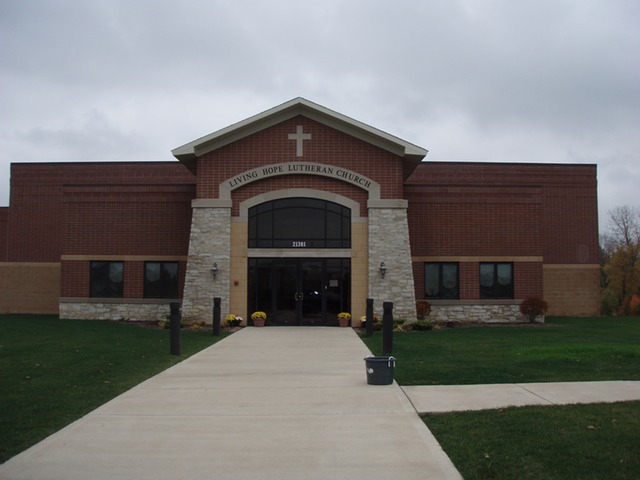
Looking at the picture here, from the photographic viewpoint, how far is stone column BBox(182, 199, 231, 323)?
84.7 feet

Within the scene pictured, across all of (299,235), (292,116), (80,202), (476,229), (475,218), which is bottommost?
(299,235)

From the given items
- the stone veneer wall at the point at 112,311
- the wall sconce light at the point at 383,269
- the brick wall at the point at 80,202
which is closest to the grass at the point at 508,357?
the wall sconce light at the point at 383,269

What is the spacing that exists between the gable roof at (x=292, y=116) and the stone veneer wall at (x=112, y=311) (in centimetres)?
689

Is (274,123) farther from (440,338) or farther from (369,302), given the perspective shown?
(440,338)

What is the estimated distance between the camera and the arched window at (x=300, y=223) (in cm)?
2641

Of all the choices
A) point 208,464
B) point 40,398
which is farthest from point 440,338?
point 208,464

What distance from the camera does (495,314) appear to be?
28594mm

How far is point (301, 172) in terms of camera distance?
26.3m

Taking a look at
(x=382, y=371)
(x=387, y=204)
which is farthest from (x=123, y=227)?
(x=382, y=371)

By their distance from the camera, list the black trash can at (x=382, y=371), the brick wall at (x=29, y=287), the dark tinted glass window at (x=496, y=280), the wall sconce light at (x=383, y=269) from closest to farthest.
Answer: the black trash can at (x=382, y=371) → the wall sconce light at (x=383, y=269) → the dark tinted glass window at (x=496, y=280) → the brick wall at (x=29, y=287)

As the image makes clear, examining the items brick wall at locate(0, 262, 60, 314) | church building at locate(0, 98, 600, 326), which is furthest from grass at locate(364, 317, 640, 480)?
brick wall at locate(0, 262, 60, 314)

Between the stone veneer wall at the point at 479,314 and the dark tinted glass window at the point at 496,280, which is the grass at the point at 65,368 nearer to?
the stone veneer wall at the point at 479,314

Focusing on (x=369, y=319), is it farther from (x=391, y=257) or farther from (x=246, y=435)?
(x=246, y=435)

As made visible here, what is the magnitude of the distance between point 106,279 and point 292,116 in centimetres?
1093
